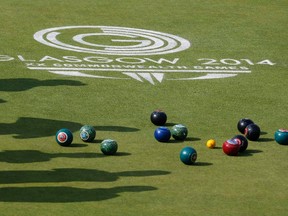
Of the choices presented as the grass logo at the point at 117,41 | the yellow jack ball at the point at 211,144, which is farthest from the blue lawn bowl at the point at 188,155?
the grass logo at the point at 117,41

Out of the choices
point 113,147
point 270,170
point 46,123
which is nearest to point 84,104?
point 46,123

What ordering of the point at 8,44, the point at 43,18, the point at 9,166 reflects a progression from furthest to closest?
the point at 43,18 < the point at 8,44 < the point at 9,166

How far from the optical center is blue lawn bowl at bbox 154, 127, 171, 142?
27109 millimetres

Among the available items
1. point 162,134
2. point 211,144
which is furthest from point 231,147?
point 162,134

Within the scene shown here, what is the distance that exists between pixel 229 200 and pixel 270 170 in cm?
275

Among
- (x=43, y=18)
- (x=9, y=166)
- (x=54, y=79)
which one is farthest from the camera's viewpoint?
(x=43, y=18)

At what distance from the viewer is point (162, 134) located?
27.1 metres

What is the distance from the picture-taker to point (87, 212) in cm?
2130

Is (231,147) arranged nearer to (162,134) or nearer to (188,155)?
(188,155)

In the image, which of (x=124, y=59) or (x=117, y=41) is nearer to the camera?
(x=124, y=59)

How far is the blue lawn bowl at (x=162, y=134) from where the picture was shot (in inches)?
1067

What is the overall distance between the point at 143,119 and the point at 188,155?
453 centimetres

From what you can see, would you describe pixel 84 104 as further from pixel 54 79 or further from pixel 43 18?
pixel 43 18

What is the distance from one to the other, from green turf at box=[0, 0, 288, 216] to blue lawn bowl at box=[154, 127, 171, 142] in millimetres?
182
